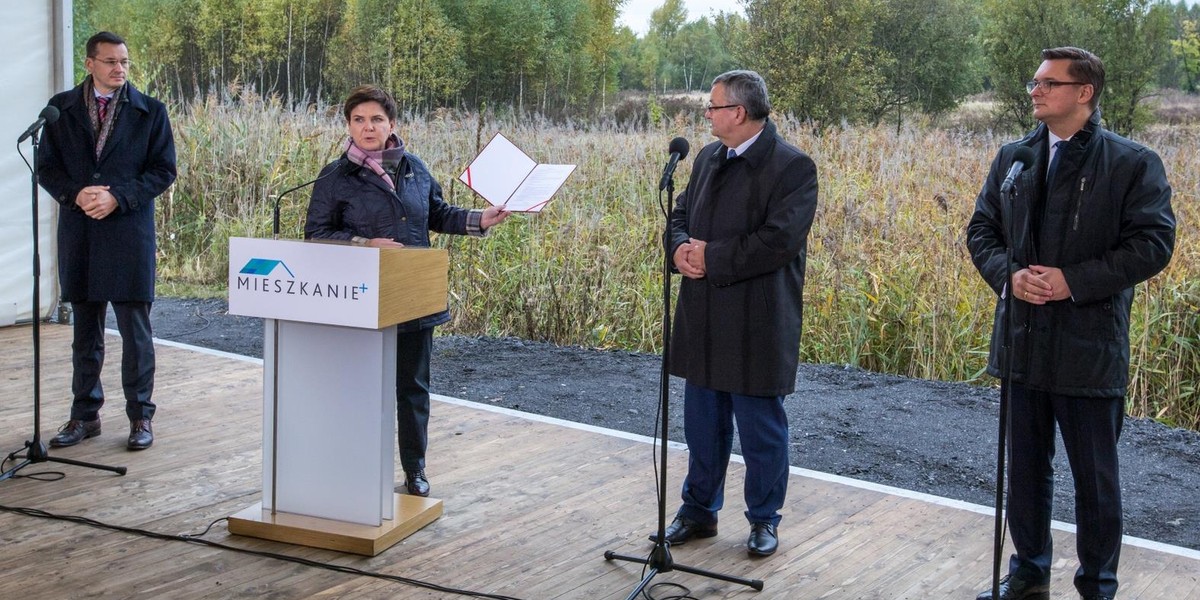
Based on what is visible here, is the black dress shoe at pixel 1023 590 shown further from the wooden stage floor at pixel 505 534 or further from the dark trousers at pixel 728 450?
the dark trousers at pixel 728 450

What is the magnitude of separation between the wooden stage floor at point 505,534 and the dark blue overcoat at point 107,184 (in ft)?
2.33

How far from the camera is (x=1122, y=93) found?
6.89 meters

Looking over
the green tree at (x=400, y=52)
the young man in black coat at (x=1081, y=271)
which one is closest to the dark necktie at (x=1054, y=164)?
the young man in black coat at (x=1081, y=271)

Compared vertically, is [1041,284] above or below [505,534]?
above

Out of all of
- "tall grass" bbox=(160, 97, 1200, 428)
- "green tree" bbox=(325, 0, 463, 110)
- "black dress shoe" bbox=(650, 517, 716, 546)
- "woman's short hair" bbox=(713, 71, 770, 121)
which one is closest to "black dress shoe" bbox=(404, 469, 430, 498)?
"black dress shoe" bbox=(650, 517, 716, 546)

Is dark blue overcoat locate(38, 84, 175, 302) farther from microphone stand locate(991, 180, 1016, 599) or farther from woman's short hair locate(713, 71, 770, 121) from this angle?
microphone stand locate(991, 180, 1016, 599)

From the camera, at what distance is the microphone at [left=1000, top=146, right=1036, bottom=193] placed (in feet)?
9.37

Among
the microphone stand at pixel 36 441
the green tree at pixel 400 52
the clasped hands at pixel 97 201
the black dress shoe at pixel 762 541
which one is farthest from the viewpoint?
the green tree at pixel 400 52

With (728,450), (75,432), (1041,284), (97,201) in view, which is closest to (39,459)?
(75,432)

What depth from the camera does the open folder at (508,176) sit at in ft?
12.0

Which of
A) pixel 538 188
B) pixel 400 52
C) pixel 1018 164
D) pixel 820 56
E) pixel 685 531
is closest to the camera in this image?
pixel 1018 164

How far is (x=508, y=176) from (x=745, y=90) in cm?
81

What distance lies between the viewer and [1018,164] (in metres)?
2.88

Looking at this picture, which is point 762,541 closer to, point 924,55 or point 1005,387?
point 1005,387
